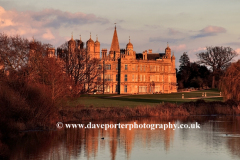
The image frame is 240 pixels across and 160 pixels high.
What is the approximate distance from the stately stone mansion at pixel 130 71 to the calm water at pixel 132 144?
4902 cm

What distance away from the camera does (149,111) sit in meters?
35.5

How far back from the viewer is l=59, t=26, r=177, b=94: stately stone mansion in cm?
Answer: 7788

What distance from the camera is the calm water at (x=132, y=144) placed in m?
19.6

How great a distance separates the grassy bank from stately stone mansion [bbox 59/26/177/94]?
38.7 metres

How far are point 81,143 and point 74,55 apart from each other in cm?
3441

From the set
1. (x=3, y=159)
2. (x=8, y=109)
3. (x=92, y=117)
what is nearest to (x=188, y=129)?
(x=92, y=117)

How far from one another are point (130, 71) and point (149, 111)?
4313 centimetres

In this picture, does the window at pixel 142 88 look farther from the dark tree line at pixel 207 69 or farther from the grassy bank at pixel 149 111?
the grassy bank at pixel 149 111

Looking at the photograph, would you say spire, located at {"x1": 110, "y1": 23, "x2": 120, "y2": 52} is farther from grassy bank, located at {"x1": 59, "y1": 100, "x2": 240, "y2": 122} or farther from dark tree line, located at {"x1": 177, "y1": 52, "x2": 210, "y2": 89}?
grassy bank, located at {"x1": 59, "y1": 100, "x2": 240, "y2": 122}

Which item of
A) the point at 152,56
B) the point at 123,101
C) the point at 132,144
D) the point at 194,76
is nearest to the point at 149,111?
the point at 132,144

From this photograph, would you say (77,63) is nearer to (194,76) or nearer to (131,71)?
(131,71)

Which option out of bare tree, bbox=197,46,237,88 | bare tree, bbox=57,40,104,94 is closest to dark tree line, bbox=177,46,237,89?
bare tree, bbox=197,46,237,88

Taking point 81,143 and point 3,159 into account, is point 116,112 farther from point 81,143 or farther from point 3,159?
point 3,159

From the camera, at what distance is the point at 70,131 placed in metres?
26.6
